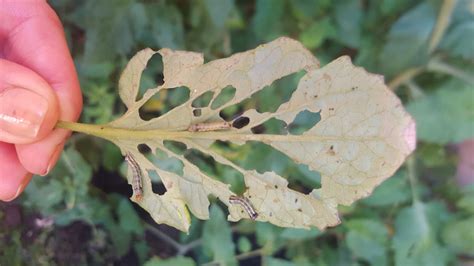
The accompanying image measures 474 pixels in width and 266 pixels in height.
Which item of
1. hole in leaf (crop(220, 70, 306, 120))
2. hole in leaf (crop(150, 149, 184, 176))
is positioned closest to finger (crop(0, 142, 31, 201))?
hole in leaf (crop(150, 149, 184, 176))

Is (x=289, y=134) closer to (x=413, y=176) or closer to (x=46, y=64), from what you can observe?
(x=46, y=64)

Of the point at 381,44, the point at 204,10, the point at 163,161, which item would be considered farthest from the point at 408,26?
the point at 163,161

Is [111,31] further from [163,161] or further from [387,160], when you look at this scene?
[387,160]

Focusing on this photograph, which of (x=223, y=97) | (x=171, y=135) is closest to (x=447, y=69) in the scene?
(x=223, y=97)

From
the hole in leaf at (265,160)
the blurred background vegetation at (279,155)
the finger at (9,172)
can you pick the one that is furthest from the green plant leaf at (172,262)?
the finger at (9,172)

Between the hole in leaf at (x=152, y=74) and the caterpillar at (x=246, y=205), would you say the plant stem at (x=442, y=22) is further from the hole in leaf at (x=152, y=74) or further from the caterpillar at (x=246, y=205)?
the caterpillar at (x=246, y=205)

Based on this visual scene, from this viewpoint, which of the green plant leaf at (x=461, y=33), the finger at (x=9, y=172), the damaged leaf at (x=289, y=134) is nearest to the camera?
the damaged leaf at (x=289, y=134)
